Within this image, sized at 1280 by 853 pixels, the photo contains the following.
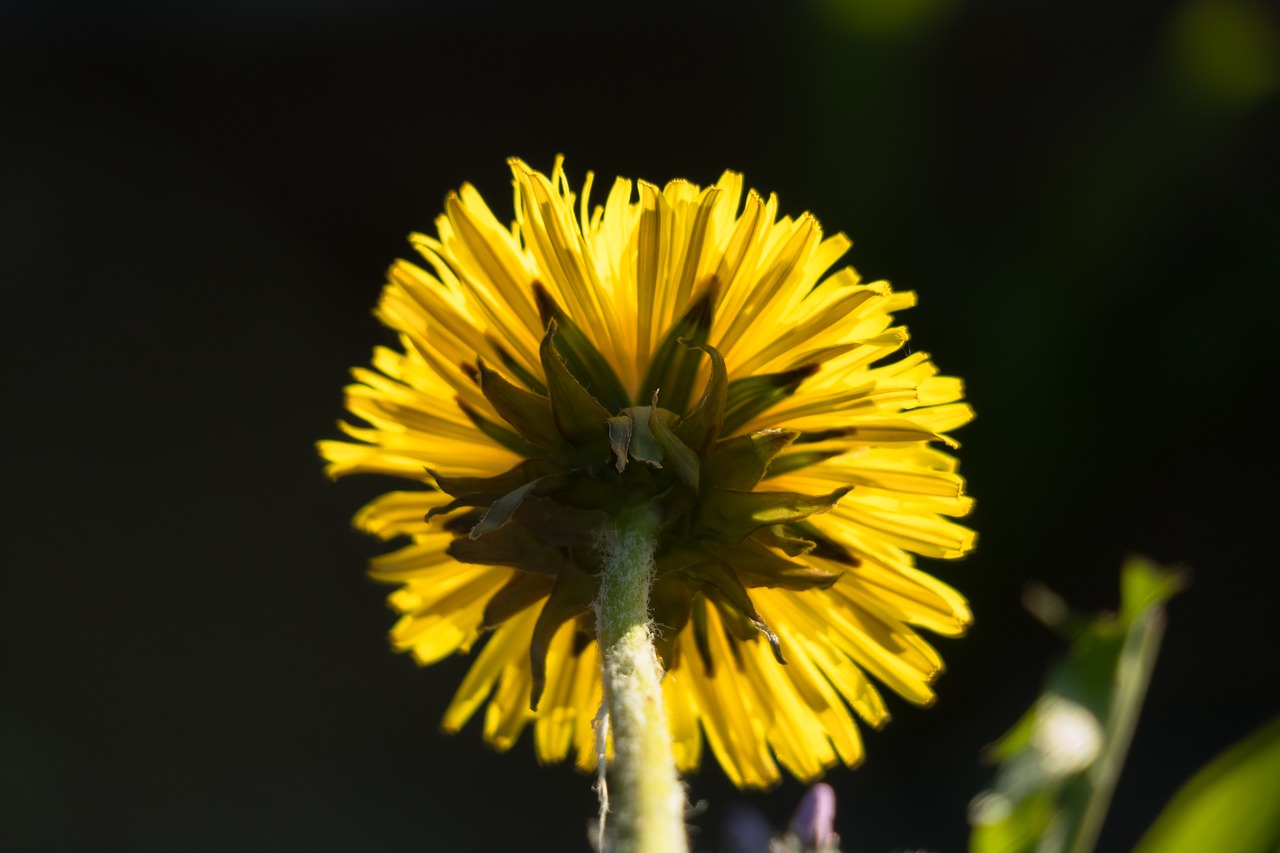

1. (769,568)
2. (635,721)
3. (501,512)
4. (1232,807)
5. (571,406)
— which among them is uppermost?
(571,406)

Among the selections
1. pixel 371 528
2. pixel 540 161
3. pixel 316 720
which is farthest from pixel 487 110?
pixel 371 528

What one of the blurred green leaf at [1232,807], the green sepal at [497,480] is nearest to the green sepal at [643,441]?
the green sepal at [497,480]

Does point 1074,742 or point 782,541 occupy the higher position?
point 782,541

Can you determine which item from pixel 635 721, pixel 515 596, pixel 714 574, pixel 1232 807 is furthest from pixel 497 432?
pixel 1232 807

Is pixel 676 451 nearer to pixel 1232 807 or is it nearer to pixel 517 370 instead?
pixel 517 370

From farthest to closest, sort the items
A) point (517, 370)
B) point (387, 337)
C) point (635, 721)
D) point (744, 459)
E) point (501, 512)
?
point (387, 337)
point (517, 370)
point (744, 459)
point (501, 512)
point (635, 721)

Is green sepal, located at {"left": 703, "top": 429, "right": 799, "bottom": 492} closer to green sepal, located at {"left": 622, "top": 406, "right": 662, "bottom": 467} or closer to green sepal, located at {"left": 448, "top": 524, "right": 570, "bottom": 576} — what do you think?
green sepal, located at {"left": 622, "top": 406, "right": 662, "bottom": 467}

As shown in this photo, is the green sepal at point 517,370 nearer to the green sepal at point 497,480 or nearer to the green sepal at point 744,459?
the green sepal at point 497,480
